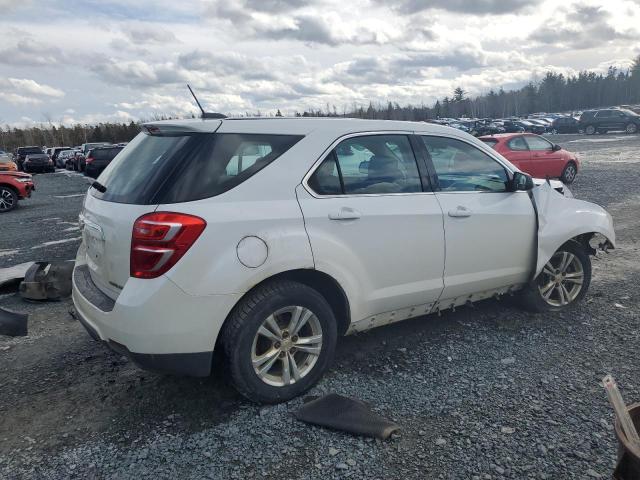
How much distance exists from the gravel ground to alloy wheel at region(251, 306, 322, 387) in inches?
8.6

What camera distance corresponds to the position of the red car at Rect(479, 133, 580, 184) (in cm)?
1366

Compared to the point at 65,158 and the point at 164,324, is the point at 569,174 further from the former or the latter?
the point at 65,158

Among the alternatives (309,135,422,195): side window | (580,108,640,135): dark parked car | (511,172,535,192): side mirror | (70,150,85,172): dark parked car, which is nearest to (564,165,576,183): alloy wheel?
(511,172,535,192): side mirror

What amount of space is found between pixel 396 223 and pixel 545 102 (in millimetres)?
130226

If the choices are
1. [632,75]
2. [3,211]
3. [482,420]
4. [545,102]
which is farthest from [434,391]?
[632,75]

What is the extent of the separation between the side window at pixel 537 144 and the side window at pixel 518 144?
20 cm

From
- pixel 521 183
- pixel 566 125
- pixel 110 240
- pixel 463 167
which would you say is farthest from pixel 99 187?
pixel 566 125

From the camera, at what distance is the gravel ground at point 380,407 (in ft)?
8.88

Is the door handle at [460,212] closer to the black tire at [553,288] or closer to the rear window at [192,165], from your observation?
the black tire at [553,288]

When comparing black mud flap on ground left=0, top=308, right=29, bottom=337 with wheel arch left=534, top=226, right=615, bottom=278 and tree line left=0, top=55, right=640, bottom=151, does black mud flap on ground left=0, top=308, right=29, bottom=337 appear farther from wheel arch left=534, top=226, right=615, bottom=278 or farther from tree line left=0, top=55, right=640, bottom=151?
tree line left=0, top=55, right=640, bottom=151

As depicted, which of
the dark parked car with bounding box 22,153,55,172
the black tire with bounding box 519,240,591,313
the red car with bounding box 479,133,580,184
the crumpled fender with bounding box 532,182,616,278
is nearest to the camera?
the crumpled fender with bounding box 532,182,616,278

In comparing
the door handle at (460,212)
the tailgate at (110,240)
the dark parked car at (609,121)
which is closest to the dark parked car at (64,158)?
the tailgate at (110,240)

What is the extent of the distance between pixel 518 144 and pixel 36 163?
29.9 meters

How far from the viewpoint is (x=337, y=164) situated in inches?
133
